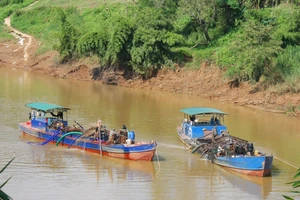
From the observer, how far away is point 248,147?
21.6m

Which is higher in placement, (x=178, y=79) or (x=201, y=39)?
(x=201, y=39)

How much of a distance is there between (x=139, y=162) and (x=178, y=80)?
1736cm

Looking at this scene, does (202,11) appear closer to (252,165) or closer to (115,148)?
(115,148)

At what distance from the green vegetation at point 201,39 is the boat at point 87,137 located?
1325 cm

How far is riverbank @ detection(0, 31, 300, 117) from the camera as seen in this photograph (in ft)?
112

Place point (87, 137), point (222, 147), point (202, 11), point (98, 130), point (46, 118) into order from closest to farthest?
point (222, 147) → point (98, 130) → point (87, 137) → point (46, 118) → point (202, 11)

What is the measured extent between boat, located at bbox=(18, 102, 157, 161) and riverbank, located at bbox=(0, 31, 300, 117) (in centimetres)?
1215

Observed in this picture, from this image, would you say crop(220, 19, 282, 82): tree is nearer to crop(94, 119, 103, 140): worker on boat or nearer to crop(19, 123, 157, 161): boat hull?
crop(94, 119, 103, 140): worker on boat

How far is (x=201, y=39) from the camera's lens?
42906 mm

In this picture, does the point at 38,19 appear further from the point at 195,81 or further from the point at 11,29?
the point at 195,81

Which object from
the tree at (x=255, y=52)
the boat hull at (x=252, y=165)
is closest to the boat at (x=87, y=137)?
the boat hull at (x=252, y=165)

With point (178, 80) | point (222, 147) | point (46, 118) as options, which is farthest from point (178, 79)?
point (222, 147)

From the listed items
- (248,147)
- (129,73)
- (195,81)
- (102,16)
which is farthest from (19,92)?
(248,147)

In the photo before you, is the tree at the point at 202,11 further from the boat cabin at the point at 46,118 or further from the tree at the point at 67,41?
the boat cabin at the point at 46,118
